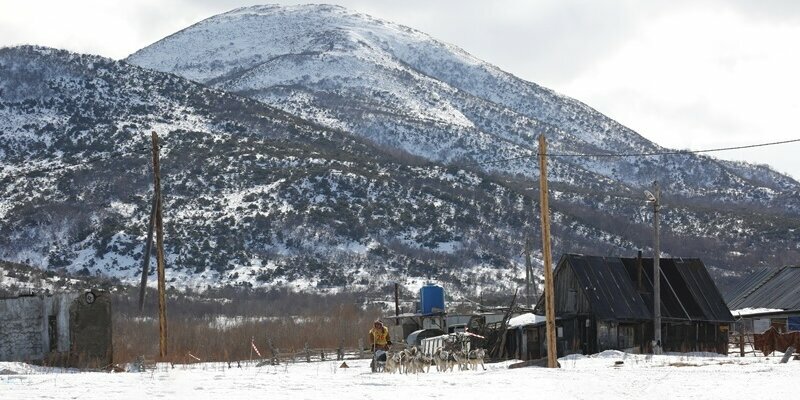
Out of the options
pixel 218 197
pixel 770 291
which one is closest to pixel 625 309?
pixel 770 291

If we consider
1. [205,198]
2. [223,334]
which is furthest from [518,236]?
[223,334]

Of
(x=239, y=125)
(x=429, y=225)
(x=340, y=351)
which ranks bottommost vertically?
(x=340, y=351)

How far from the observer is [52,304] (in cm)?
4359

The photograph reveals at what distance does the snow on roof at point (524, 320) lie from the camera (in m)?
55.3

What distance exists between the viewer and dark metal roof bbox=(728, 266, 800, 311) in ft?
226

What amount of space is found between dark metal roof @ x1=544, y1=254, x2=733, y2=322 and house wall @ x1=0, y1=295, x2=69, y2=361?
78.9ft

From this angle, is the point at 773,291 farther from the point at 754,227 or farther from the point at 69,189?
the point at 754,227

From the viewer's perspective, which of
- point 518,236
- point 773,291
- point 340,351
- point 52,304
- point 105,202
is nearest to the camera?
point 52,304

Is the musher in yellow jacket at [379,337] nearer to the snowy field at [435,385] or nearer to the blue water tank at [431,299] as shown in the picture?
the snowy field at [435,385]

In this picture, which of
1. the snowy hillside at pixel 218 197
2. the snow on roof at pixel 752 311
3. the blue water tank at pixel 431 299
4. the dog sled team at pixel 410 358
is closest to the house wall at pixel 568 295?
the blue water tank at pixel 431 299

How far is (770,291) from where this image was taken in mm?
72188

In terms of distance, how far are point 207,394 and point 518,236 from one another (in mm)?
144773

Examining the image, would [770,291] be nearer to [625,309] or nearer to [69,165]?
[625,309]

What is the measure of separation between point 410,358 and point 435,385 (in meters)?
7.09
